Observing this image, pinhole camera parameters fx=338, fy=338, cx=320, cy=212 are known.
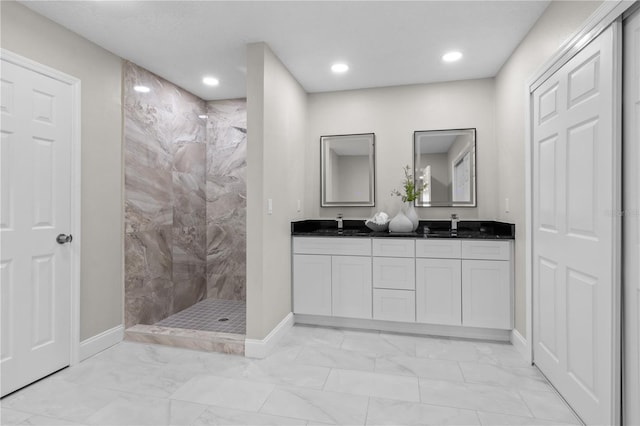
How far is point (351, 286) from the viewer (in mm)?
3287

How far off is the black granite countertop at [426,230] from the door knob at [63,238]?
1809 mm

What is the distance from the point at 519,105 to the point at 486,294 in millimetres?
1612

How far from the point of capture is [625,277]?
1.57 metres

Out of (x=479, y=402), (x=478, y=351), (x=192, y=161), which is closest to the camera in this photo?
(x=479, y=402)

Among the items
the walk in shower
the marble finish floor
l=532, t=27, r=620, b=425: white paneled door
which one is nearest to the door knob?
the walk in shower

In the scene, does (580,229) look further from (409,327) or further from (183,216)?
(183,216)

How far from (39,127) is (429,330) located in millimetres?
3475

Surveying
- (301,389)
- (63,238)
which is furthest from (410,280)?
(63,238)

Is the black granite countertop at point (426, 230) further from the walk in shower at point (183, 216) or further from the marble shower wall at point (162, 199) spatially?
the marble shower wall at point (162, 199)

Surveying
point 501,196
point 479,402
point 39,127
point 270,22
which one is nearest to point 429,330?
point 479,402

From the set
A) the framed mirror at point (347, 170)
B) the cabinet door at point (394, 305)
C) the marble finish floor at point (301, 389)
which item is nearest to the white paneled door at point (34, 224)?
the marble finish floor at point (301, 389)

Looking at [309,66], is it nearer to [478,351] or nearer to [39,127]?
[39,127]

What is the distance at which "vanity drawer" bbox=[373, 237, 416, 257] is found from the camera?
315 cm

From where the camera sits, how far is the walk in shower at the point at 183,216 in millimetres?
3059
